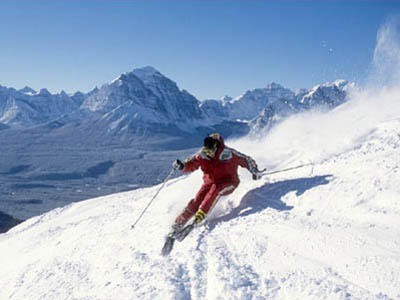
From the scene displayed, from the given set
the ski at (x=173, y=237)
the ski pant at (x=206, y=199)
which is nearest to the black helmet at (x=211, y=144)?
the ski pant at (x=206, y=199)

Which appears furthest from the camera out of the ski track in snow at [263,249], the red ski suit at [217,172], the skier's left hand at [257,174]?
the skier's left hand at [257,174]

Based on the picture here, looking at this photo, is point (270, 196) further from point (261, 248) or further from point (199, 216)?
point (261, 248)

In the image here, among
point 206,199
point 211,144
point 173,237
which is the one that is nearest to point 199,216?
point 206,199

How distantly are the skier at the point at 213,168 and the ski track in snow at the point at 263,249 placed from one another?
1.72 feet

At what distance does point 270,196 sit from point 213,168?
1.48m

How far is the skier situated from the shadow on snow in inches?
17.2

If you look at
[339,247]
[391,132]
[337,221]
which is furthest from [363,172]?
[391,132]

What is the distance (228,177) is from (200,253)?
2823mm

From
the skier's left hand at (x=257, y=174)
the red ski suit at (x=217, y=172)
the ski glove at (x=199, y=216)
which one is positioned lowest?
the ski glove at (x=199, y=216)

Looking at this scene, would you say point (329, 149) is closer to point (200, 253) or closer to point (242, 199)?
point (242, 199)

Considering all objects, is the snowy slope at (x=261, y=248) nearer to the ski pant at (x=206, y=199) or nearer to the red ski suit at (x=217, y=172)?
the ski pant at (x=206, y=199)

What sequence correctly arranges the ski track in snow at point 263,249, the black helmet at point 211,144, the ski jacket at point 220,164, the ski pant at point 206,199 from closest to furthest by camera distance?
the ski track in snow at point 263,249
the ski pant at point 206,199
the black helmet at point 211,144
the ski jacket at point 220,164

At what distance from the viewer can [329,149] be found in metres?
12.6

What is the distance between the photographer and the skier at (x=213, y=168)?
9.26 m
